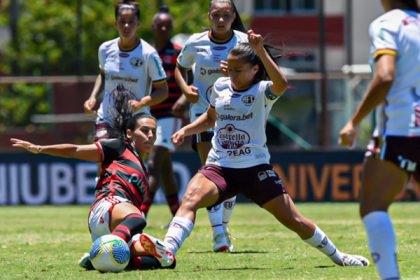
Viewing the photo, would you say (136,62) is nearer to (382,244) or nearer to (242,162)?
(242,162)

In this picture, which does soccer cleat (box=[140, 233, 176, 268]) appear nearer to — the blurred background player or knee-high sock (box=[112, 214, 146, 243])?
knee-high sock (box=[112, 214, 146, 243])

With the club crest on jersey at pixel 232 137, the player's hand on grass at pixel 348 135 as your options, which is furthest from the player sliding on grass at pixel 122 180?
the player's hand on grass at pixel 348 135

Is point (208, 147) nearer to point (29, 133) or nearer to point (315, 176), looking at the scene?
point (315, 176)

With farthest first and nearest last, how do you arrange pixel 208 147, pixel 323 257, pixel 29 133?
pixel 29 133 → pixel 208 147 → pixel 323 257

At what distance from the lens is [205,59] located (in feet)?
33.2

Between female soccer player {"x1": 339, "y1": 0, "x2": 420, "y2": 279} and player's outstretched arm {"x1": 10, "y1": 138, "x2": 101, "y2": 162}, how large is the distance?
2658 millimetres

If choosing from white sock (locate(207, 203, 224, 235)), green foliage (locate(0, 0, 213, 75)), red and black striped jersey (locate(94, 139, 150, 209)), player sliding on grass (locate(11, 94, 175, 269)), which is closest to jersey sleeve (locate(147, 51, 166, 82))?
white sock (locate(207, 203, 224, 235))

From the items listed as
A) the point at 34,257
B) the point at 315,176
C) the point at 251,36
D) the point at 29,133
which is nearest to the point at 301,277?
the point at 251,36

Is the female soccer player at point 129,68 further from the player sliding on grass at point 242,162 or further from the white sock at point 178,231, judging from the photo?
the white sock at point 178,231

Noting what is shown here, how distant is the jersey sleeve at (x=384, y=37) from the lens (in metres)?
6.09

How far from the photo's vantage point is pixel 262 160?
26.9 feet

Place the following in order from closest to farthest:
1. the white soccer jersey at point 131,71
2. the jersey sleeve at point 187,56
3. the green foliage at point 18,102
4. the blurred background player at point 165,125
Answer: the jersey sleeve at point 187,56, the white soccer jersey at point 131,71, the blurred background player at point 165,125, the green foliage at point 18,102

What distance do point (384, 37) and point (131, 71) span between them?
5301 millimetres

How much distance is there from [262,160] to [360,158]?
10.9m
